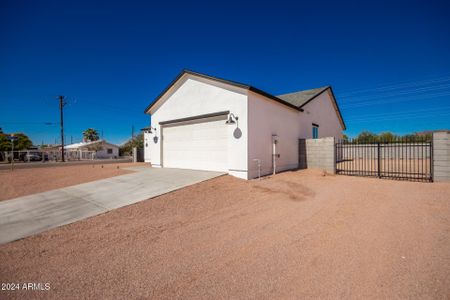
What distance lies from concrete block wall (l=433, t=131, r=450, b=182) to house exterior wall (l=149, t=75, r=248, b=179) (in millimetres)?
7353

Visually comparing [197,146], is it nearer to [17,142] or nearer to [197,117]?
[197,117]

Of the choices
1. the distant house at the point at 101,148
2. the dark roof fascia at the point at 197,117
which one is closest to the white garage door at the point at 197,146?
the dark roof fascia at the point at 197,117

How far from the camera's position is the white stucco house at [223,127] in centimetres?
891

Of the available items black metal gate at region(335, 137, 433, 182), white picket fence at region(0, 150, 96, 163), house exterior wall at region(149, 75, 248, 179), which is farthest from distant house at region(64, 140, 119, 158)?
black metal gate at region(335, 137, 433, 182)

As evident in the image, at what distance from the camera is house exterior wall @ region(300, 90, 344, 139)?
14425 mm

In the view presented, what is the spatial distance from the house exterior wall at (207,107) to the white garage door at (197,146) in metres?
0.47

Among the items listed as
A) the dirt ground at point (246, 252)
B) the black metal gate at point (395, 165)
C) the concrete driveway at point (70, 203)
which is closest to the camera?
the dirt ground at point (246, 252)

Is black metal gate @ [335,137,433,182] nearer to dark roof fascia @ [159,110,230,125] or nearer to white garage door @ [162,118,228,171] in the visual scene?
white garage door @ [162,118,228,171]

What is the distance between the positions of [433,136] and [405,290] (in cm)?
851

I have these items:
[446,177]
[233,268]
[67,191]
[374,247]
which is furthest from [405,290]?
[67,191]

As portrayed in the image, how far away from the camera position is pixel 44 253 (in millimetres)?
3182

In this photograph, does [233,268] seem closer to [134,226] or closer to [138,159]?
[134,226]

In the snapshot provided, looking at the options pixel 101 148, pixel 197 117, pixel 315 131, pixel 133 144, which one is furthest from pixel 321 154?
pixel 133 144

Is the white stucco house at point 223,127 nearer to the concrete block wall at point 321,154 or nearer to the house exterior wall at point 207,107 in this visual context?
the house exterior wall at point 207,107
